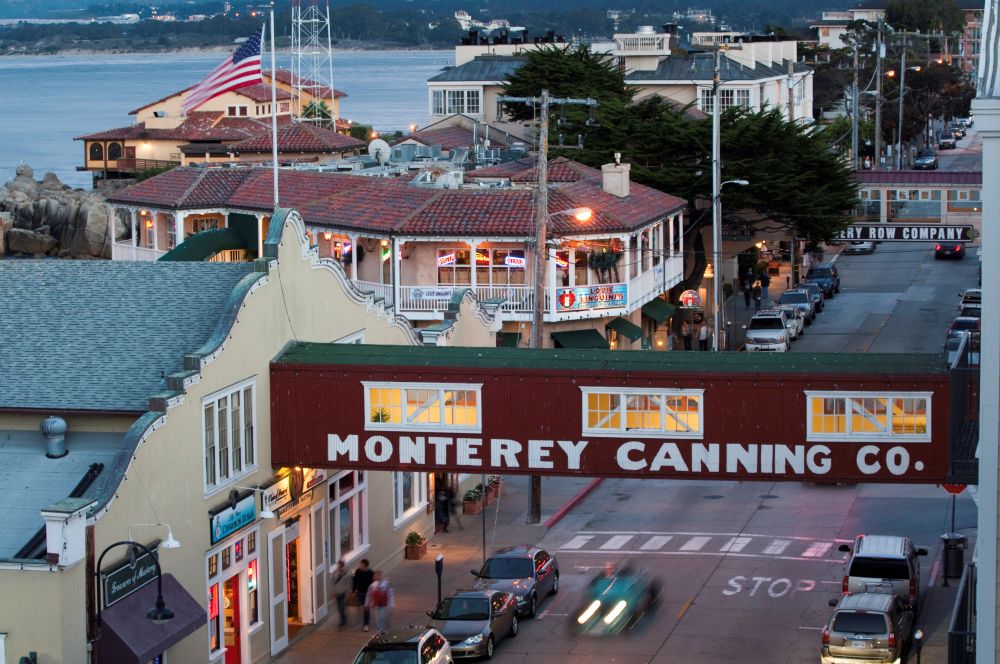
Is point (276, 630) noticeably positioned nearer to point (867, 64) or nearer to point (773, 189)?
point (773, 189)

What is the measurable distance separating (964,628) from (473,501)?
2142 cm

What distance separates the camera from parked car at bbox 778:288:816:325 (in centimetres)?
7388

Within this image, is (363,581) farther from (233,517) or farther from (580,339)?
(580,339)

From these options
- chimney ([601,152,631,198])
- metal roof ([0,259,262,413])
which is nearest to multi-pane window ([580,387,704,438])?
metal roof ([0,259,262,413])

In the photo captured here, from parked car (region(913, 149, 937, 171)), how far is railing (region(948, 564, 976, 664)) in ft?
349

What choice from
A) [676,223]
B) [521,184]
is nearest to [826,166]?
[676,223]

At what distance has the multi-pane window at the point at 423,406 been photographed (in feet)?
109

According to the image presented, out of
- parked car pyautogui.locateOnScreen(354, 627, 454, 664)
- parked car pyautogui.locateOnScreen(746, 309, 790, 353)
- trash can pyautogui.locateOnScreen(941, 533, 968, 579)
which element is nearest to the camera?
parked car pyautogui.locateOnScreen(354, 627, 454, 664)

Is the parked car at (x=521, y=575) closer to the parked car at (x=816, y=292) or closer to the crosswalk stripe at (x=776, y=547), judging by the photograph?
the crosswalk stripe at (x=776, y=547)

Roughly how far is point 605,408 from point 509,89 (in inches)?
2745

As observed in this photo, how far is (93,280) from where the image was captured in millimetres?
33719

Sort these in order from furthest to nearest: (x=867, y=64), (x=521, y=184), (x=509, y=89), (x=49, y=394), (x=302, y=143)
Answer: (x=867, y=64) < (x=509, y=89) < (x=302, y=143) < (x=521, y=184) < (x=49, y=394)

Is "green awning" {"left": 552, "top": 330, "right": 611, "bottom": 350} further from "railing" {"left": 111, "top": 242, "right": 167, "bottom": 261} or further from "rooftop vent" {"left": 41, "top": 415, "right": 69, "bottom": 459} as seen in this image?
"rooftop vent" {"left": 41, "top": 415, "right": 69, "bottom": 459}

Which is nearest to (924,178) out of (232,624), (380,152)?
(380,152)
